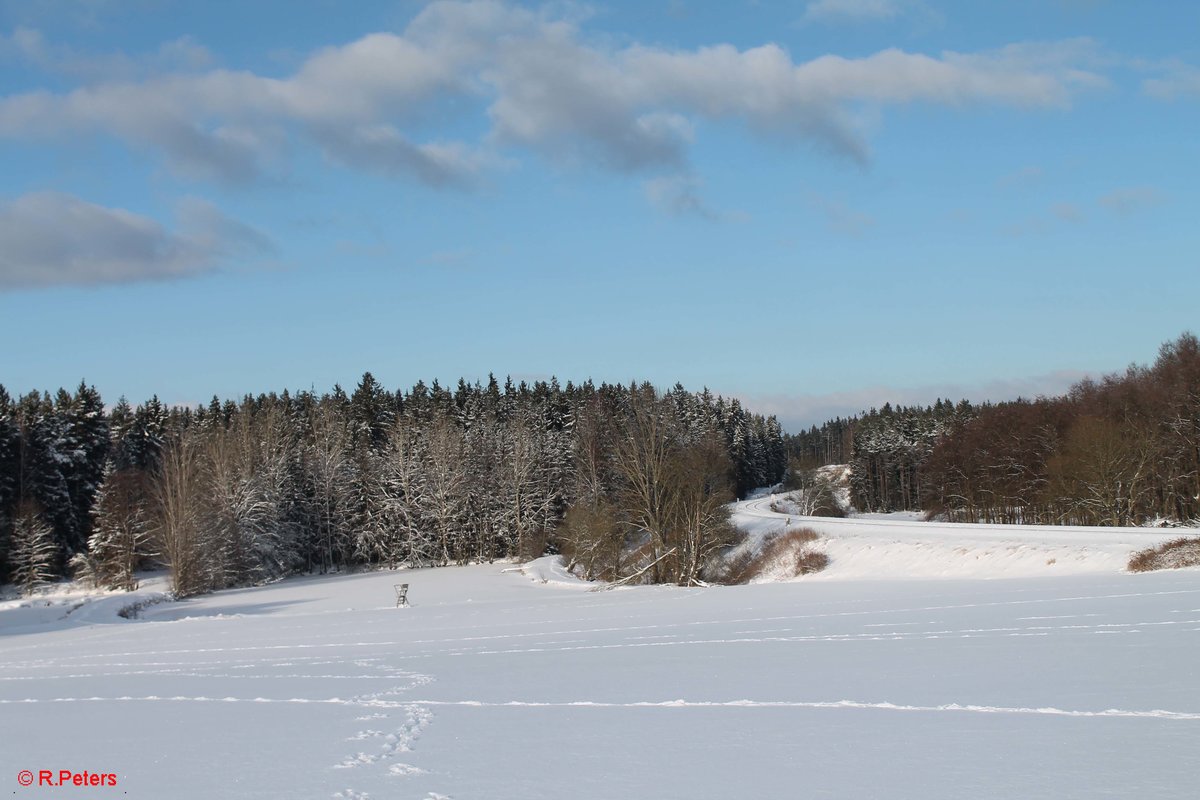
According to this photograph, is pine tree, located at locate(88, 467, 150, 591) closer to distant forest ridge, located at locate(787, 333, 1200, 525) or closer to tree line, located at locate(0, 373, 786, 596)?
tree line, located at locate(0, 373, 786, 596)

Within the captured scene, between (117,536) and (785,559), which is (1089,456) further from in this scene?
(117,536)

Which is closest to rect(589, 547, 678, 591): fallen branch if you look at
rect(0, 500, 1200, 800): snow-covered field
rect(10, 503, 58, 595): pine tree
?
rect(0, 500, 1200, 800): snow-covered field

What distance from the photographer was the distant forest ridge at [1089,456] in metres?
58.0

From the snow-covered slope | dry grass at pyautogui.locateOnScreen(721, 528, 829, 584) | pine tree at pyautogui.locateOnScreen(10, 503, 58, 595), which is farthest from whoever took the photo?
pine tree at pyautogui.locateOnScreen(10, 503, 58, 595)

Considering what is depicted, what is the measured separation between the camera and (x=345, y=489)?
78938 millimetres

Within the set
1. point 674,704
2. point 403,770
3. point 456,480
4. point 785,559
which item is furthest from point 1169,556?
point 456,480

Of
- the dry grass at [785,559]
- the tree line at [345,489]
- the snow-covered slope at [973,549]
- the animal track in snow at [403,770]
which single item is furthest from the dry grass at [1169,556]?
the animal track in snow at [403,770]

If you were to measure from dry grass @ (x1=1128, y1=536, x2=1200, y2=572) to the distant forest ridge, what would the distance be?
87.2 feet

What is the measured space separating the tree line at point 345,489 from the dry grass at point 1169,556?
2498 cm

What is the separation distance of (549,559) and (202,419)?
1958 inches

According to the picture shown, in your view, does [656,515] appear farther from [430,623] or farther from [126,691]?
[126,691]

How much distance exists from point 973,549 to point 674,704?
31.0m

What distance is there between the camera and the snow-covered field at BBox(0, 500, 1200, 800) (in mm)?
8859

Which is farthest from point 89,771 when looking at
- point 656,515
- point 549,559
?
point 549,559
